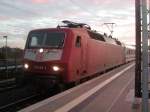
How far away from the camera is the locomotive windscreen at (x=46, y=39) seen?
55.9 feet

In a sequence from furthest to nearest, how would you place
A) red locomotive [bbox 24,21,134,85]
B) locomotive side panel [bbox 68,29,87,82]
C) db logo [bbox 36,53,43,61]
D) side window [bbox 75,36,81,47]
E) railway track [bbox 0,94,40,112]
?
side window [bbox 75,36,81,47], db logo [bbox 36,53,43,61], locomotive side panel [bbox 68,29,87,82], red locomotive [bbox 24,21,134,85], railway track [bbox 0,94,40,112]

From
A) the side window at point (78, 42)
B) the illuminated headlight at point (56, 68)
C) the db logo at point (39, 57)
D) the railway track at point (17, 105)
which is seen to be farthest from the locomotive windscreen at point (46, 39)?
the railway track at point (17, 105)

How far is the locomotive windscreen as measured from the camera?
671 inches

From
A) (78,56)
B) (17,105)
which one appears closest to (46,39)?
(78,56)

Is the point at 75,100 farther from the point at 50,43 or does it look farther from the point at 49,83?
the point at 50,43

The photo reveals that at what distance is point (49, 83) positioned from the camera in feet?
53.0

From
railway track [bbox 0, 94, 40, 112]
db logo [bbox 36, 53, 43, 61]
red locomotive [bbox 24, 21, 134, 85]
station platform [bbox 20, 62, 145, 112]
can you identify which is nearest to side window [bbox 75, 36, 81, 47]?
red locomotive [bbox 24, 21, 134, 85]

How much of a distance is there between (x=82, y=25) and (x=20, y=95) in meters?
4.95

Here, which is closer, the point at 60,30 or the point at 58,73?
the point at 58,73

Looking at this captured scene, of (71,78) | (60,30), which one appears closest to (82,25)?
(60,30)

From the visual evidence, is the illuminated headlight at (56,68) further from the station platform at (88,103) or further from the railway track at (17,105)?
the station platform at (88,103)

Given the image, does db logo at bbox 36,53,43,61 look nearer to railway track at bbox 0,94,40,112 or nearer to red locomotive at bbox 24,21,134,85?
red locomotive at bbox 24,21,134,85

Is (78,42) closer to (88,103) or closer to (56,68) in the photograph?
(56,68)

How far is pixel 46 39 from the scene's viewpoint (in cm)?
1739
